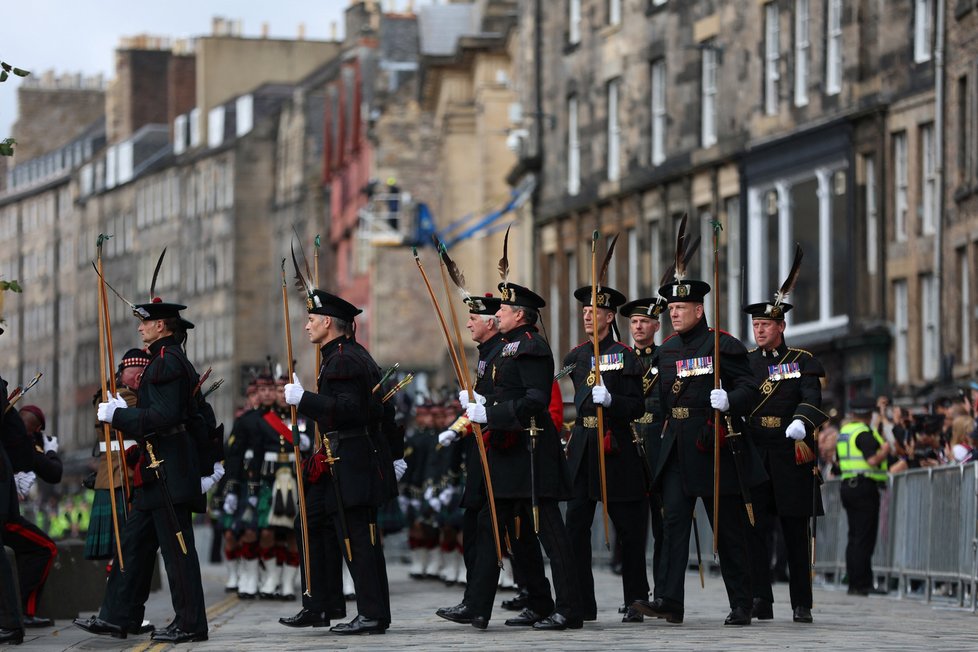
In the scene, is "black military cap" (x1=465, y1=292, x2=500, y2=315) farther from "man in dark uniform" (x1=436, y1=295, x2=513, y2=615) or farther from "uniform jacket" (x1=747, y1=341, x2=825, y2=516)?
"uniform jacket" (x1=747, y1=341, x2=825, y2=516)

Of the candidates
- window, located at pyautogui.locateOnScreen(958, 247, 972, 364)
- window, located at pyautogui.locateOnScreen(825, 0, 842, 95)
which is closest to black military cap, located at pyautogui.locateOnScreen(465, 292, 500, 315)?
window, located at pyautogui.locateOnScreen(958, 247, 972, 364)

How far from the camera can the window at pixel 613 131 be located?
5038 cm

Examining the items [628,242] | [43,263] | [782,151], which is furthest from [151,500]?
[43,263]

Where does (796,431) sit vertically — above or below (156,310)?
below

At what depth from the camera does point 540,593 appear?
16516 millimetres

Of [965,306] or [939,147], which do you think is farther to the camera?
[939,147]

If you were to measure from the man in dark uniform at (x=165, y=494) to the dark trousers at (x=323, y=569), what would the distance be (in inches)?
34.8

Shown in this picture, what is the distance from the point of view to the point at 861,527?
2434 cm

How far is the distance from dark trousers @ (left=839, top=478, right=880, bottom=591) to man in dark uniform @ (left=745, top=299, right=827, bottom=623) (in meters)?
6.62

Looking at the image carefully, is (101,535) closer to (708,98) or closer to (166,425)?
(166,425)

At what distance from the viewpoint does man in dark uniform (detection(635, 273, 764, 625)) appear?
16516 millimetres

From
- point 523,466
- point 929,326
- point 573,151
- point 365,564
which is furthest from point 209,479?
point 573,151

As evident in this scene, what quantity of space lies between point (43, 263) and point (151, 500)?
113073 millimetres

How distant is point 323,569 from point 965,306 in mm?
20156
